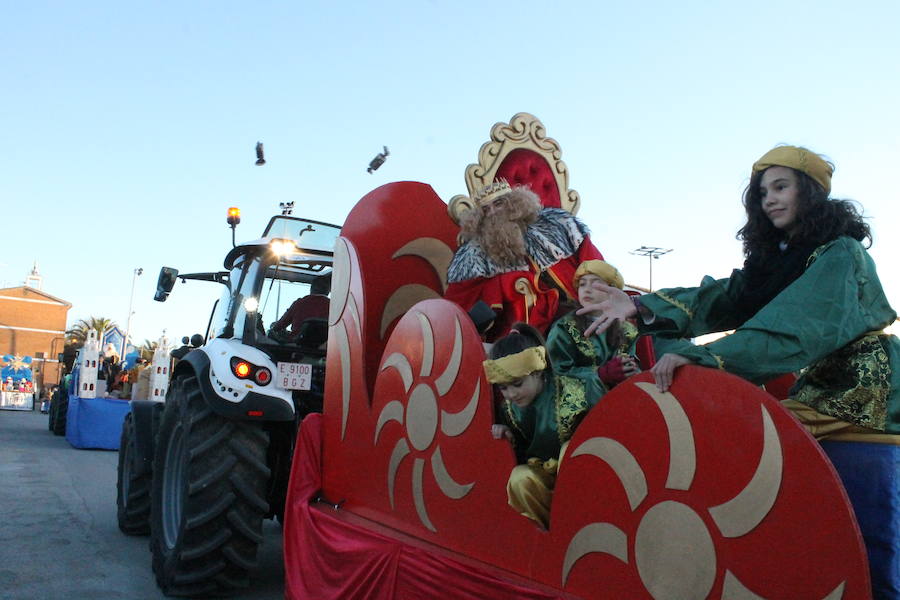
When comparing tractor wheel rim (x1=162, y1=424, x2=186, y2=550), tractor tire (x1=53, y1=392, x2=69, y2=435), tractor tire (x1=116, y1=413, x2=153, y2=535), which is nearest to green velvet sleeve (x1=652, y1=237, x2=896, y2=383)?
tractor wheel rim (x1=162, y1=424, x2=186, y2=550)

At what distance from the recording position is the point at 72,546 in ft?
17.5

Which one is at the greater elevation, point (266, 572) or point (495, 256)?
point (495, 256)

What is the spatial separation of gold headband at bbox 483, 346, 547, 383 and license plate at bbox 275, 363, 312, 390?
247 cm

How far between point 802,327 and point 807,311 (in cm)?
5

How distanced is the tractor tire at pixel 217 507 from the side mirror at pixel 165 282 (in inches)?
74.3

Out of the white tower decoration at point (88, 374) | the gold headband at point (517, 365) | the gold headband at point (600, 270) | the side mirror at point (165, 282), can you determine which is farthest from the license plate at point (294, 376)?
the white tower decoration at point (88, 374)

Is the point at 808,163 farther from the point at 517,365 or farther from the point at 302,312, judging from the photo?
the point at 302,312

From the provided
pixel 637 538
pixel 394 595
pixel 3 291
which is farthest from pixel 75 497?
pixel 3 291

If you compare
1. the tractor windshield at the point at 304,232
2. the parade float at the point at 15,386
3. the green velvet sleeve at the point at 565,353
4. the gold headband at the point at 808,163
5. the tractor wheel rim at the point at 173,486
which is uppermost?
the tractor windshield at the point at 304,232

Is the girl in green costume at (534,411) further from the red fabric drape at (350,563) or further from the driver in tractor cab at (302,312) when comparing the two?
the driver in tractor cab at (302,312)

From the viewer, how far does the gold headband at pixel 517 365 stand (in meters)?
2.22

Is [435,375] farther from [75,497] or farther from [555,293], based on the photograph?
[75,497]

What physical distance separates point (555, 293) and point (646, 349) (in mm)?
530

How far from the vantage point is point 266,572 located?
497 cm
